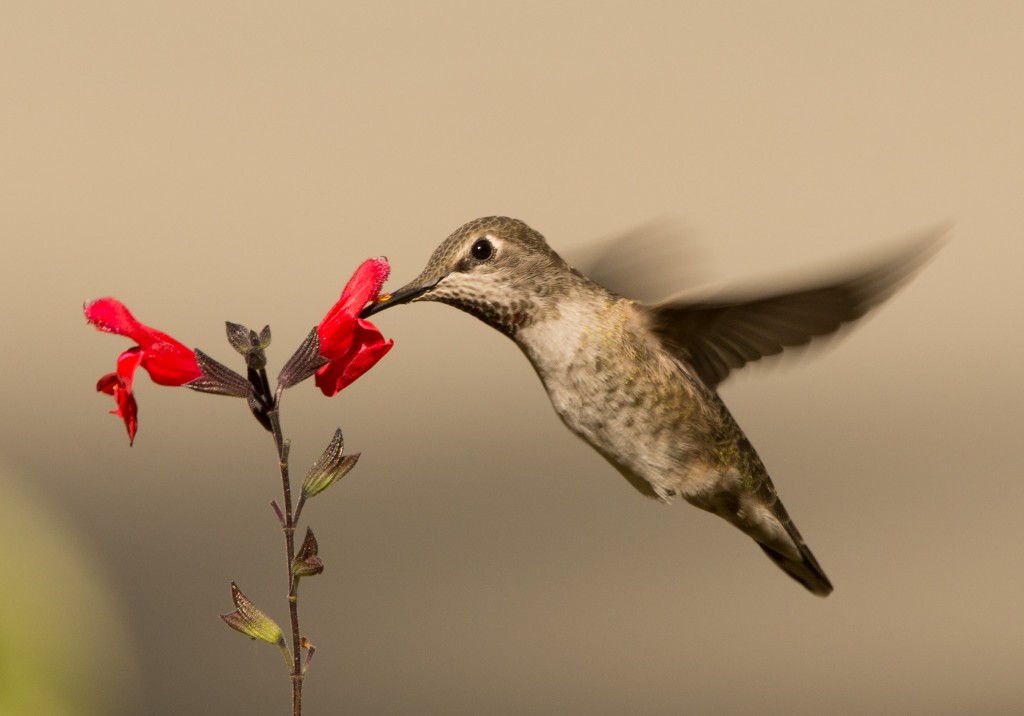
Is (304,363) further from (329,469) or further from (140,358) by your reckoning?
(140,358)

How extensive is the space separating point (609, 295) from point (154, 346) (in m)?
0.89

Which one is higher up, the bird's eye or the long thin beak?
the bird's eye

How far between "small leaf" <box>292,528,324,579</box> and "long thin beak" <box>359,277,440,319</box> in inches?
17.2

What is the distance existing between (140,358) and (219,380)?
0.19 metres

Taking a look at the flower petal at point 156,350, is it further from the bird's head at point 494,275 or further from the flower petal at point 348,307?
the bird's head at point 494,275

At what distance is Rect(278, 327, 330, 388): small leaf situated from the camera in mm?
1410

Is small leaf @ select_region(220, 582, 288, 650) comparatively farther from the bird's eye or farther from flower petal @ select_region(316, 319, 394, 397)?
the bird's eye

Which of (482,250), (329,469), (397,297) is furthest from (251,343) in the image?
(482,250)

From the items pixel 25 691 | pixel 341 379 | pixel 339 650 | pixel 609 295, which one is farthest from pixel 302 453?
pixel 341 379

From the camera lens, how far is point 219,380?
4.59ft

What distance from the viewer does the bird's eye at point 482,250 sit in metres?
1.94

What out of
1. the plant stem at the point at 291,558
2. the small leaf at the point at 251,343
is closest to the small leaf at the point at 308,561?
the plant stem at the point at 291,558

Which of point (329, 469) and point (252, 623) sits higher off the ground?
point (329, 469)

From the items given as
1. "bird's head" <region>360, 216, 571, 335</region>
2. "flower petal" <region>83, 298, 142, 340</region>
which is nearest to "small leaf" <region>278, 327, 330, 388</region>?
"flower petal" <region>83, 298, 142, 340</region>
